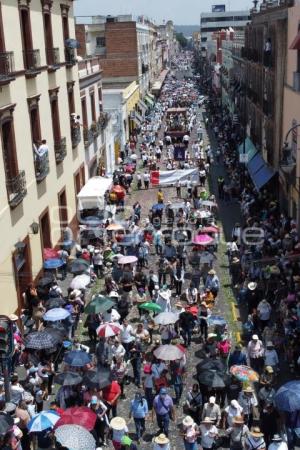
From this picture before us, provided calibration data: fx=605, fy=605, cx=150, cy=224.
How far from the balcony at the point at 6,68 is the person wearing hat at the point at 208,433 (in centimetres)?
1066

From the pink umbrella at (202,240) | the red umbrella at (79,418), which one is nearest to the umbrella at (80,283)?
the pink umbrella at (202,240)

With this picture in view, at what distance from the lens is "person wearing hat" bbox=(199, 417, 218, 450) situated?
11883mm

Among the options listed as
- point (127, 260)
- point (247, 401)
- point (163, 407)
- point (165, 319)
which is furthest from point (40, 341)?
point (127, 260)

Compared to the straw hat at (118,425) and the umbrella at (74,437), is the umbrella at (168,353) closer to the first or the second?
the straw hat at (118,425)

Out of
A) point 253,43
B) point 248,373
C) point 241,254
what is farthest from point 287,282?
point 253,43

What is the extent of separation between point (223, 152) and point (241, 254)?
2404 centimetres

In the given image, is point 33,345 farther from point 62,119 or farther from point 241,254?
point 62,119

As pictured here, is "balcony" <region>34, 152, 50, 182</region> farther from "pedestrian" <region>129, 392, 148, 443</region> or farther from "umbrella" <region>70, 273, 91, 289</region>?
"pedestrian" <region>129, 392, 148, 443</region>

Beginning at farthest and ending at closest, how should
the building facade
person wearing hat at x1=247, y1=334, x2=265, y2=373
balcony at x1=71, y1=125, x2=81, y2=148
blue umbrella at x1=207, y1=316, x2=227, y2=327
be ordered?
balcony at x1=71, y1=125, x2=81, y2=148, the building facade, blue umbrella at x1=207, y1=316, x2=227, y2=327, person wearing hat at x1=247, y1=334, x2=265, y2=373

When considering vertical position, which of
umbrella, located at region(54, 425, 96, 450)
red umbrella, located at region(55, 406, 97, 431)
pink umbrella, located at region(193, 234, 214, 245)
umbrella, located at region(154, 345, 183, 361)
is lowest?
pink umbrella, located at region(193, 234, 214, 245)

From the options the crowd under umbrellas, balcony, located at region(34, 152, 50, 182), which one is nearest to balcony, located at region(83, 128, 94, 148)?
balcony, located at region(34, 152, 50, 182)

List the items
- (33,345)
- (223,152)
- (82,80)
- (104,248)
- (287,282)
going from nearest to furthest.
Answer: (33,345)
(287,282)
(104,248)
(82,80)
(223,152)

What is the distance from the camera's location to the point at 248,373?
13492mm

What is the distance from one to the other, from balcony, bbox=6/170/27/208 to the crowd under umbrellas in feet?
9.62
